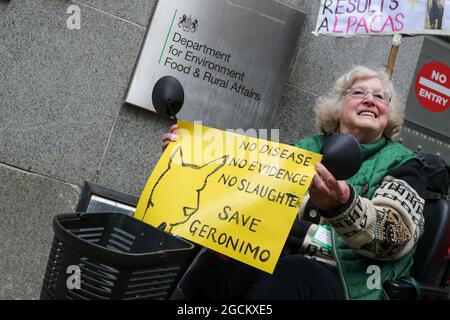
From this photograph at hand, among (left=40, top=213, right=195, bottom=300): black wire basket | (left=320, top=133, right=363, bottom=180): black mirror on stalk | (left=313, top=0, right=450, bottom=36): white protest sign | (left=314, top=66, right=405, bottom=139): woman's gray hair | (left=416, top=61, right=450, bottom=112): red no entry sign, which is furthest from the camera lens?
(left=416, top=61, right=450, bottom=112): red no entry sign

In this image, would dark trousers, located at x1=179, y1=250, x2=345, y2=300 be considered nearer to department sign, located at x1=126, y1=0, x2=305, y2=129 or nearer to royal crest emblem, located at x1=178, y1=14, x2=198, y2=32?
department sign, located at x1=126, y1=0, x2=305, y2=129

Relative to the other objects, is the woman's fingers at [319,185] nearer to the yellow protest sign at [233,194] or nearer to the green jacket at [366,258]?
the yellow protest sign at [233,194]

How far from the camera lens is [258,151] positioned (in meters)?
2.29

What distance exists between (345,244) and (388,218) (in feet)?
0.85

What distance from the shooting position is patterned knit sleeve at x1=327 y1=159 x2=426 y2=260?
7.52ft

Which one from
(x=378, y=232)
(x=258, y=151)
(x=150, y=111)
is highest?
(x=150, y=111)

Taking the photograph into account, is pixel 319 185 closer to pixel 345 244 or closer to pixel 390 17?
pixel 345 244

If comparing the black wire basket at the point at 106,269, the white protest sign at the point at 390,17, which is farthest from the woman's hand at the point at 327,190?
the white protest sign at the point at 390,17

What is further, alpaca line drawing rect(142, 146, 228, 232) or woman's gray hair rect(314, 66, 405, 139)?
woman's gray hair rect(314, 66, 405, 139)

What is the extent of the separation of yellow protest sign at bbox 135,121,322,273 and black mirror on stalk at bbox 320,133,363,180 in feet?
0.41

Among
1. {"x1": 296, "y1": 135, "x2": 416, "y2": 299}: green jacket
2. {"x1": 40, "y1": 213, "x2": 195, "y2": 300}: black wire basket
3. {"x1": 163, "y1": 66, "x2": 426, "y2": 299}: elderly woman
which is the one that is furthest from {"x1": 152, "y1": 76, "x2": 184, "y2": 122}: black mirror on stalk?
{"x1": 296, "y1": 135, "x2": 416, "y2": 299}: green jacket
